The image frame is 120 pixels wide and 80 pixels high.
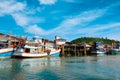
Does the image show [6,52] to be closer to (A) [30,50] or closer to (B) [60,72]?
(A) [30,50]

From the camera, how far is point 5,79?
23.0 meters

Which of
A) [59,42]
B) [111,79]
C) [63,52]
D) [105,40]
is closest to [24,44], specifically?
[63,52]

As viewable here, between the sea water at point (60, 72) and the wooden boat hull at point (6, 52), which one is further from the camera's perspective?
the wooden boat hull at point (6, 52)

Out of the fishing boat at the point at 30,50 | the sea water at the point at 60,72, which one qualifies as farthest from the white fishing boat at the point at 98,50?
the sea water at the point at 60,72

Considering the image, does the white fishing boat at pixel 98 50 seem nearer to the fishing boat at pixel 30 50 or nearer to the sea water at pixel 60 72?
the fishing boat at pixel 30 50

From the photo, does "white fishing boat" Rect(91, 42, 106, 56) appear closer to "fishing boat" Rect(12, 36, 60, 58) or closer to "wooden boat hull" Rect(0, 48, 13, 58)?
"fishing boat" Rect(12, 36, 60, 58)

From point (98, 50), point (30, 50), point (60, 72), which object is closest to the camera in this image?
point (60, 72)

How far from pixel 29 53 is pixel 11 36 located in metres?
17.8

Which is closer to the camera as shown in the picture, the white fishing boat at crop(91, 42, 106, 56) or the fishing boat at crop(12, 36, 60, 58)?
the fishing boat at crop(12, 36, 60, 58)

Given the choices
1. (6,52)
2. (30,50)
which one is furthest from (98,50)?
(6,52)

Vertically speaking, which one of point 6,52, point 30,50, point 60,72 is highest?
point 30,50

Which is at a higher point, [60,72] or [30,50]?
[30,50]

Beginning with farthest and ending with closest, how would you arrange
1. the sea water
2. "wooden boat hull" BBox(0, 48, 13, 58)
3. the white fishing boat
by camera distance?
the white fishing boat
"wooden boat hull" BBox(0, 48, 13, 58)
the sea water

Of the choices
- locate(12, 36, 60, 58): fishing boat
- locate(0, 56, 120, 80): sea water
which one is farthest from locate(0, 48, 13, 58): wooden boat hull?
locate(0, 56, 120, 80): sea water
